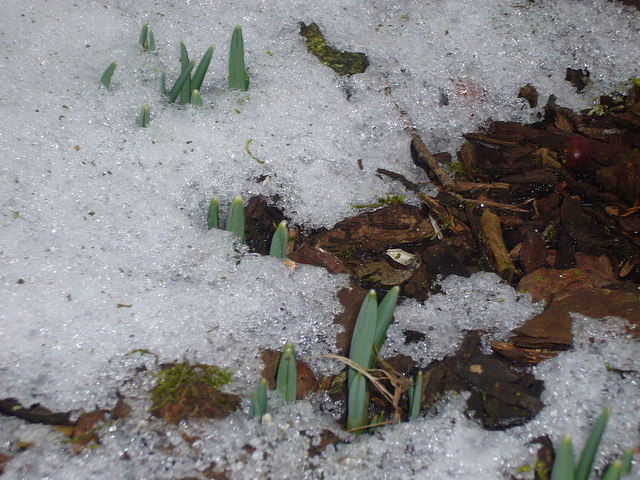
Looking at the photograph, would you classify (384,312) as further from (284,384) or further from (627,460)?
(627,460)

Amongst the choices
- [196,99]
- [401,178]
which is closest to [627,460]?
[401,178]

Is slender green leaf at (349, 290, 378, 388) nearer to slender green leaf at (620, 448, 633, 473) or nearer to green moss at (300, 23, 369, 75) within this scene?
slender green leaf at (620, 448, 633, 473)

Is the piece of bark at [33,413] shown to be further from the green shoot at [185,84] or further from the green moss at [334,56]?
the green moss at [334,56]

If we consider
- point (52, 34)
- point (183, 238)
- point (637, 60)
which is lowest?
point (183, 238)

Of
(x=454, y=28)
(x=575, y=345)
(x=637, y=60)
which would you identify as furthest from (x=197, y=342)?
(x=637, y=60)

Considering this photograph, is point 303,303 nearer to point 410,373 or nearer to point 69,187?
point 410,373

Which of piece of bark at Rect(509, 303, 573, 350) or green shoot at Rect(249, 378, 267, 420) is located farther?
piece of bark at Rect(509, 303, 573, 350)

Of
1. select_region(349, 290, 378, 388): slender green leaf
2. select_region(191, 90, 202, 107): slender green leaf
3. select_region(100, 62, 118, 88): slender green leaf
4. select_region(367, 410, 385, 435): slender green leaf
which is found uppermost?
select_region(100, 62, 118, 88): slender green leaf

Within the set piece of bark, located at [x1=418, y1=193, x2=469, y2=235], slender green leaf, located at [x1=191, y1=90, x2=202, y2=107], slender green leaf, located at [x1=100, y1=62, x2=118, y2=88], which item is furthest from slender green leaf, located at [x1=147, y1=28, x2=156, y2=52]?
piece of bark, located at [x1=418, y1=193, x2=469, y2=235]
